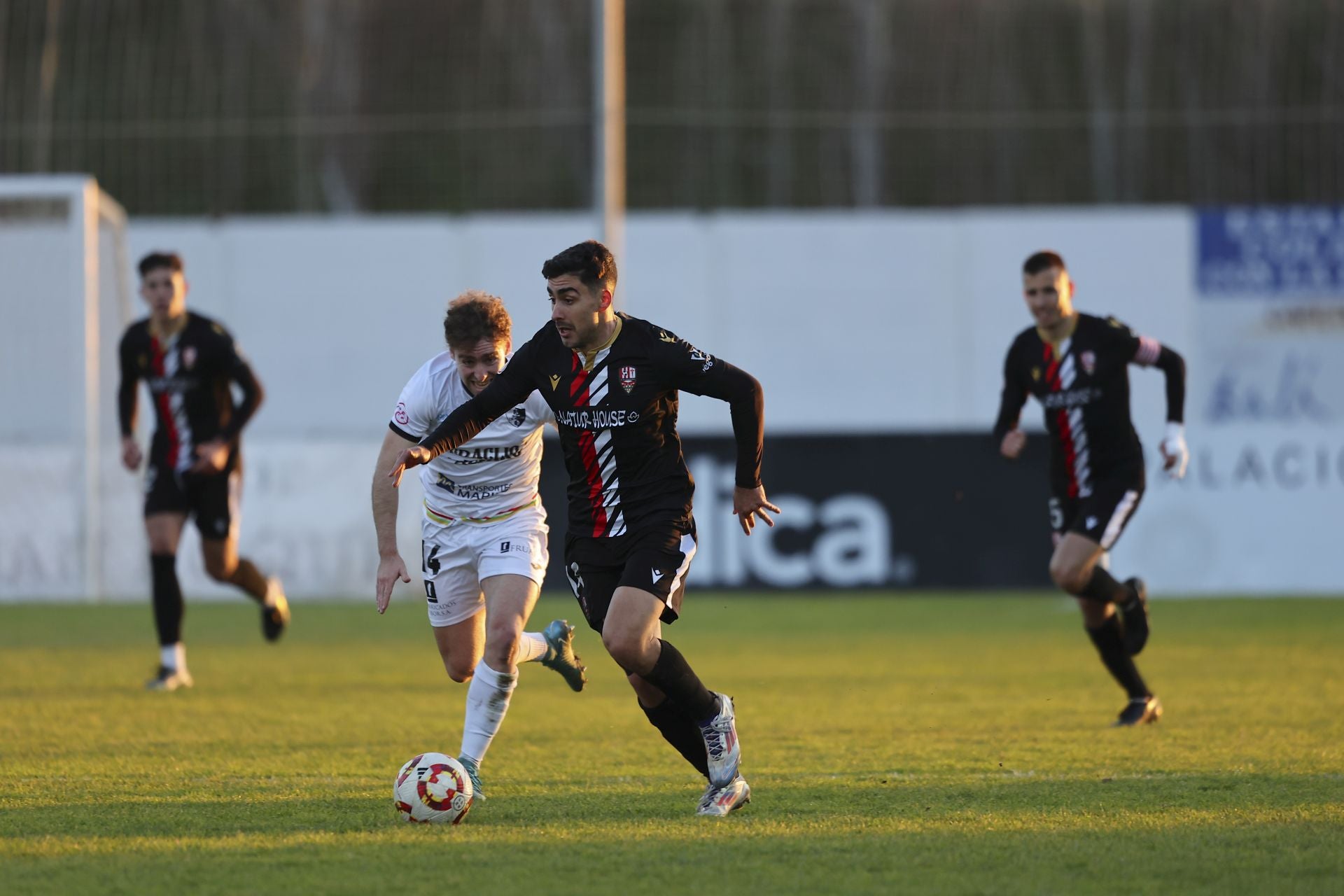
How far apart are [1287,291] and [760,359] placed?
6.63 meters

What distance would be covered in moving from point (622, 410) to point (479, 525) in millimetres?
1041

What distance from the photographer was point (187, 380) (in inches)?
393

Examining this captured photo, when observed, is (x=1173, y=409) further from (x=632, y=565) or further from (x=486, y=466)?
(x=632, y=565)

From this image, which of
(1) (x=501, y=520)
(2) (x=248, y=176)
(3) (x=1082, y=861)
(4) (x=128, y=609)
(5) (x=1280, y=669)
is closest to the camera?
(3) (x=1082, y=861)

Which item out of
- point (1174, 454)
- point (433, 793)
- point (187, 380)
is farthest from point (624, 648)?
point (187, 380)

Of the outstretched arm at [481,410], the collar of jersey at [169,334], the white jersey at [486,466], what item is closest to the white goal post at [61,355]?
the collar of jersey at [169,334]

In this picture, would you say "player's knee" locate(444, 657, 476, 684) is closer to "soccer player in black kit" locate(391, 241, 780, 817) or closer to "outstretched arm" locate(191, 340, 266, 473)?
"soccer player in black kit" locate(391, 241, 780, 817)

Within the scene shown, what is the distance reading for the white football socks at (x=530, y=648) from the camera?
20.9 feet

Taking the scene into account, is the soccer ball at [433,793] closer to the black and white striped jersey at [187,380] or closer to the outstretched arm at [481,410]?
the outstretched arm at [481,410]

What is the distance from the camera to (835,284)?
72.2 ft

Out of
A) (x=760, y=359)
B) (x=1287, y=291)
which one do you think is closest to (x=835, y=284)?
(x=760, y=359)

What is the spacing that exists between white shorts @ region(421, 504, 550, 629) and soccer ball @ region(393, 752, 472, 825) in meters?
0.94

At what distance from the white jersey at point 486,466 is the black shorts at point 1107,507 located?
3.10m

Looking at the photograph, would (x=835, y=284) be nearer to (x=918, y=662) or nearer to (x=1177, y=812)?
(x=918, y=662)
